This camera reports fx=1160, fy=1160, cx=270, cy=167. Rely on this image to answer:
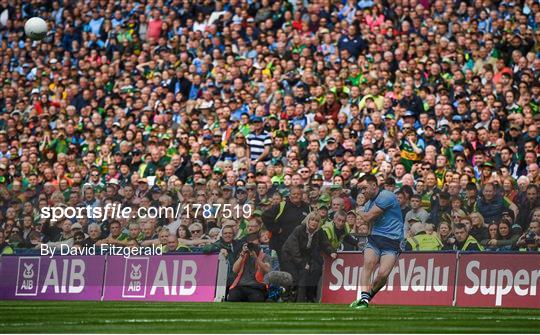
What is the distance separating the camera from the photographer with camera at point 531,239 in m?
16.8

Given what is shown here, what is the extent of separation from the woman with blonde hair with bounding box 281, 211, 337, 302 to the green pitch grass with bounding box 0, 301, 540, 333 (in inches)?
35.1

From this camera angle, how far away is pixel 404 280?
1769cm

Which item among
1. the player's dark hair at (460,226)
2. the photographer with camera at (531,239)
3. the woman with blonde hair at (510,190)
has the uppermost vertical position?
the woman with blonde hair at (510,190)

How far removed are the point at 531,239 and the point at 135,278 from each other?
21.5 ft

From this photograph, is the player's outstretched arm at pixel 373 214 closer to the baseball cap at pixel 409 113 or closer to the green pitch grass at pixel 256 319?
the green pitch grass at pixel 256 319

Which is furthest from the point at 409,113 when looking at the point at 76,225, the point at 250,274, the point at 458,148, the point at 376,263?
the point at 76,225

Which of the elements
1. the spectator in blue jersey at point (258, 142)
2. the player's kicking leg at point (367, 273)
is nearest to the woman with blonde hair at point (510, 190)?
the player's kicking leg at point (367, 273)

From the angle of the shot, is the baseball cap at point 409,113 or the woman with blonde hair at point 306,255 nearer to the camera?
the woman with blonde hair at point 306,255

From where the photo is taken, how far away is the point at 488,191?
1712 cm

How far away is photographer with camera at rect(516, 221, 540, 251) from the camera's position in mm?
16781

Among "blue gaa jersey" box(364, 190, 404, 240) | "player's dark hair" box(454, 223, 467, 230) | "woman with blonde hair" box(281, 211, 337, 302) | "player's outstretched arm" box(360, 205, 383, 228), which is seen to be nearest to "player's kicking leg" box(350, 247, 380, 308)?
"blue gaa jersey" box(364, 190, 404, 240)

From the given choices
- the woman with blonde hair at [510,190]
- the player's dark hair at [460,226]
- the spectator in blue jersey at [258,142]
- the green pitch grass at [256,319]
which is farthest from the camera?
the spectator in blue jersey at [258,142]

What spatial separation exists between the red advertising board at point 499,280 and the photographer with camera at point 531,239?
117 millimetres

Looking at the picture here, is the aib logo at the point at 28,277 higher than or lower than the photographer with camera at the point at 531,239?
lower
